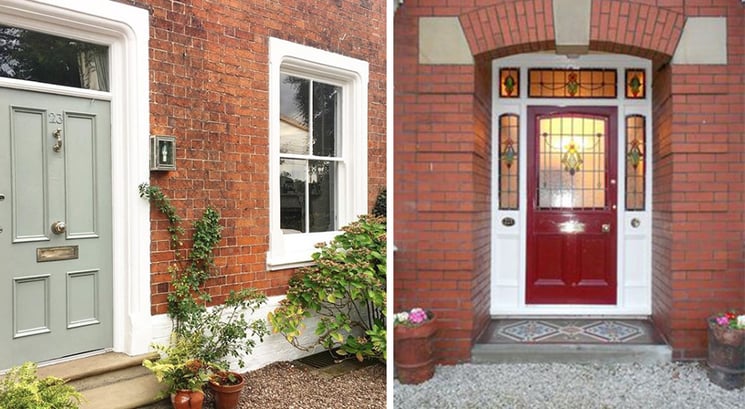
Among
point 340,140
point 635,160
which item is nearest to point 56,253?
point 340,140

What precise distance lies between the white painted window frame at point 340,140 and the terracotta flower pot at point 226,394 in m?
0.71

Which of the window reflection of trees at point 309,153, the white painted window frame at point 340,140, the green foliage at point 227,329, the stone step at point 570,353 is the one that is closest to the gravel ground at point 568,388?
the stone step at point 570,353

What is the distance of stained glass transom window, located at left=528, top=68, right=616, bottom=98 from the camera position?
4.21 meters

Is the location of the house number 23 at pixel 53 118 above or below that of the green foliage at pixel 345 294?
above

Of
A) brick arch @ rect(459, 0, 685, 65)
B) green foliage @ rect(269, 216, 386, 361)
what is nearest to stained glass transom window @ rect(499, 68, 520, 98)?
brick arch @ rect(459, 0, 685, 65)

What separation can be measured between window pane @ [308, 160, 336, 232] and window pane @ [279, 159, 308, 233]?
0.06 meters

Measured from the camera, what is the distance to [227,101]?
11.1 ft

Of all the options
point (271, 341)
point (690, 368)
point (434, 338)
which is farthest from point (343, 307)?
point (690, 368)

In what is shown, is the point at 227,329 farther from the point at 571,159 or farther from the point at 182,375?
the point at 571,159

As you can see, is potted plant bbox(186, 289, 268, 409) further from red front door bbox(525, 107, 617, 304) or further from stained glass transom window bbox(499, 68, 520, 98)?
stained glass transom window bbox(499, 68, 520, 98)

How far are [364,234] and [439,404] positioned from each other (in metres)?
1.15

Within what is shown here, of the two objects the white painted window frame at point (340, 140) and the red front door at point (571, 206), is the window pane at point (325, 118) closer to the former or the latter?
the white painted window frame at point (340, 140)

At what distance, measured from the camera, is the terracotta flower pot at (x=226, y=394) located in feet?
10.4

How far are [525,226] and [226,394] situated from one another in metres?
2.23
